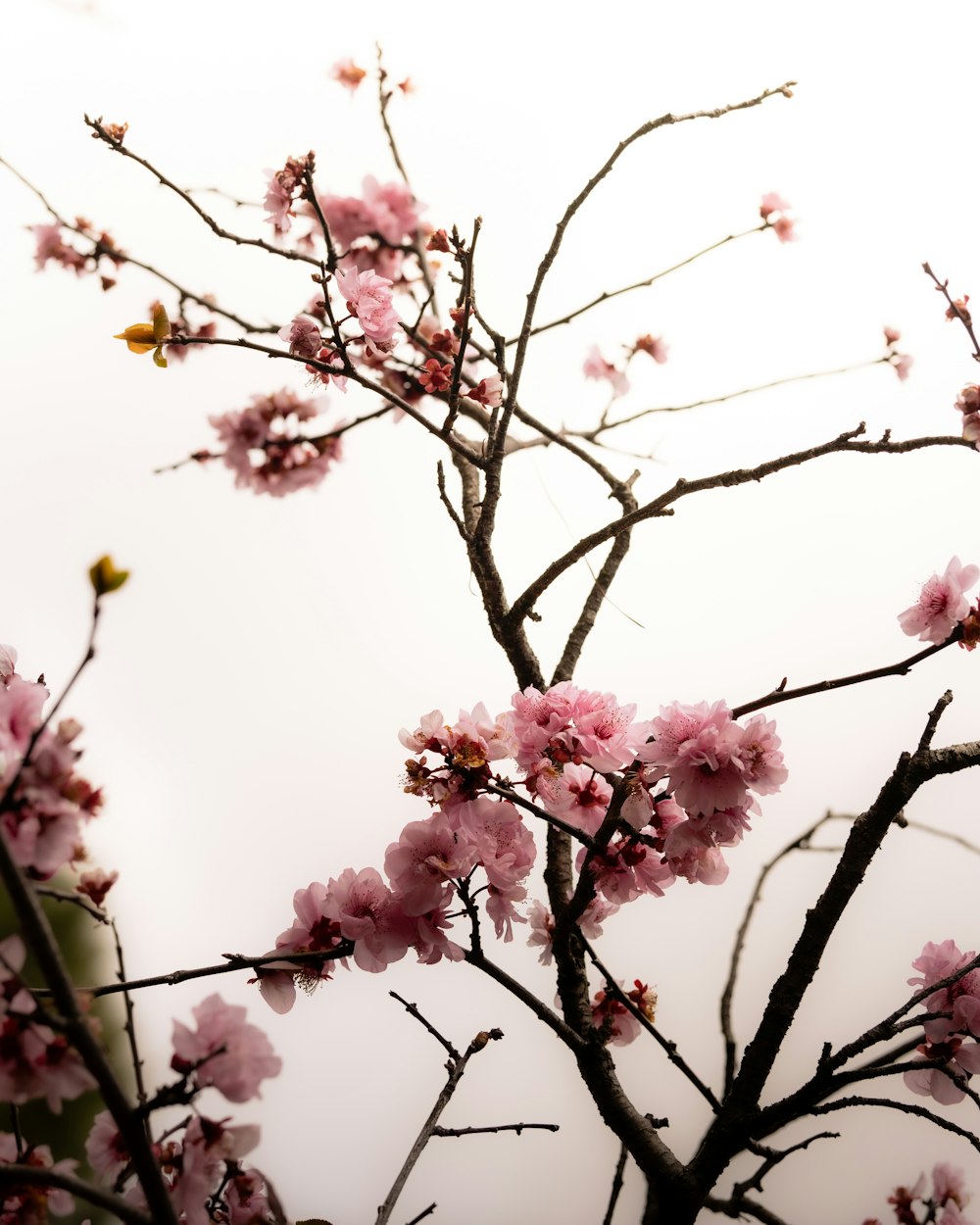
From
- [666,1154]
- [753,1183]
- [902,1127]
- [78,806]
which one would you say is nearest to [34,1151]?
[78,806]

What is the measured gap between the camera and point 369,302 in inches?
36.7

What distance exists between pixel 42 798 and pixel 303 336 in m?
0.58

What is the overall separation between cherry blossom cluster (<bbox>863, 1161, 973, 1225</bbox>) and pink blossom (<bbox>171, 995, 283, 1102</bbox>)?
0.91m

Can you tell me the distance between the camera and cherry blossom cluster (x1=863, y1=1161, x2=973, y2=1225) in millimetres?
1065

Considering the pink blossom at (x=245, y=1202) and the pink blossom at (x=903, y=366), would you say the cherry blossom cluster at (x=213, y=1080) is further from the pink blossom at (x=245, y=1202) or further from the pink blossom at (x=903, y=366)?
the pink blossom at (x=903, y=366)

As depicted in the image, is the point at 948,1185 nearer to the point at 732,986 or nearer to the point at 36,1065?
the point at 732,986

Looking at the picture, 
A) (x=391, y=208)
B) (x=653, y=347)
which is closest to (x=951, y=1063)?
(x=653, y=347)

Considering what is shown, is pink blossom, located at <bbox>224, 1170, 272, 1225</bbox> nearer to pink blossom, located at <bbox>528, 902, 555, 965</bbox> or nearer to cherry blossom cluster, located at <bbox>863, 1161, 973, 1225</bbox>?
pink blossom, located at <bbox>528, 902, 555, 965</bbox>

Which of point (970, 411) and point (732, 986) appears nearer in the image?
point (970, 411)

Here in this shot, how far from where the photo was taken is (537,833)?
1.31 m

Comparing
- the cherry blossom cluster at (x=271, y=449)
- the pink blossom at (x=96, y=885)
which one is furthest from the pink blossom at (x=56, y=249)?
the pink blossom at (x=96, y=885)

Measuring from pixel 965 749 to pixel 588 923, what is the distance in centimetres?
39

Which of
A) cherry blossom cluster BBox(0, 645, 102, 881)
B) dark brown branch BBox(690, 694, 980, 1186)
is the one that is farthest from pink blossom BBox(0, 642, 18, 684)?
dark brown branch BBox(690, 694, 980, 1186)

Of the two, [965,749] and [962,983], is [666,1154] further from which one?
[965,749]
